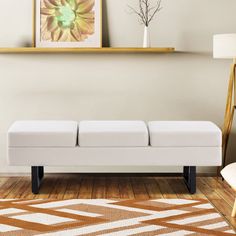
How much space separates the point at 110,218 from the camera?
3.66 meters

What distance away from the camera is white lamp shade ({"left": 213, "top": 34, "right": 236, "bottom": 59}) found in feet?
14.7

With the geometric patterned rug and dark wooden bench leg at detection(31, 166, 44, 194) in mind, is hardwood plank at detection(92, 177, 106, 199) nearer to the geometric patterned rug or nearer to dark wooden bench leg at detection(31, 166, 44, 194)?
the geometric patterned rug

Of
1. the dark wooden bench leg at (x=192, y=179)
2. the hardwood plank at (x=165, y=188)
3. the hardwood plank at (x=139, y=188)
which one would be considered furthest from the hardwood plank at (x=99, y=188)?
the dark wooden bench leg at (x=192, y=179)

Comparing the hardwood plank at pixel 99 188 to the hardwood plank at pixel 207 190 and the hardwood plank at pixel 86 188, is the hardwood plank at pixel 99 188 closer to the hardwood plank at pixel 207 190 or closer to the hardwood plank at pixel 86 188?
the hardwood plank at pixel 86 188

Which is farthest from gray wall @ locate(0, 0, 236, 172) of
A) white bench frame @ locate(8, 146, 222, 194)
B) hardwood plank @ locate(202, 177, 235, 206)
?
white bench frame @ locate(8, 146, 222, 194)

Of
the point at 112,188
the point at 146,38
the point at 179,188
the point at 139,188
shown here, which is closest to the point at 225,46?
the point at 146,38

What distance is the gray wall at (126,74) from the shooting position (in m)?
5.00

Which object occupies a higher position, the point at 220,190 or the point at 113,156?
the point at 113,156

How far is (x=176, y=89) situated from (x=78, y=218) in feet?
5.99

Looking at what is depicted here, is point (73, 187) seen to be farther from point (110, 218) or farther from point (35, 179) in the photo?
point (110, 218)

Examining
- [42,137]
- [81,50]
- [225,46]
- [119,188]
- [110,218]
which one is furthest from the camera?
[81,50]

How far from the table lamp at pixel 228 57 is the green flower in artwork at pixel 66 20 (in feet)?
3.64

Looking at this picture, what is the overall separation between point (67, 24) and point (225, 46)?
1.38 m

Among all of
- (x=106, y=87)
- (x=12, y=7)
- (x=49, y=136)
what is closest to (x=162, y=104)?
(x=106, y=87)
